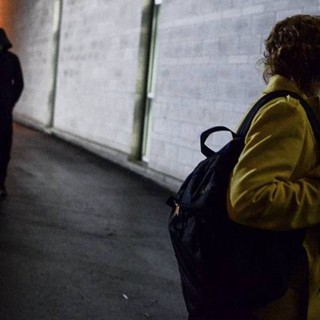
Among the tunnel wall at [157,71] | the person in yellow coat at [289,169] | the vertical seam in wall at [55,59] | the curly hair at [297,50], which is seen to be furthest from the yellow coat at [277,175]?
the vertical seam in wall at [55,59]

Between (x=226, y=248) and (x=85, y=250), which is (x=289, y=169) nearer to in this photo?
(x=226, y=248)

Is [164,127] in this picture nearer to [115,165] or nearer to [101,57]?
[115,165]

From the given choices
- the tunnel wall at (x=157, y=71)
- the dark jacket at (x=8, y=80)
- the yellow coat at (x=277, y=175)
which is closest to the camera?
the yellow coat at (x=277, y=175)

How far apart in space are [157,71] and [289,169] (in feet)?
28.1

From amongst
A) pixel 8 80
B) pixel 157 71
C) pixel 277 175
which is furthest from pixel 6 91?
pixel 277 175

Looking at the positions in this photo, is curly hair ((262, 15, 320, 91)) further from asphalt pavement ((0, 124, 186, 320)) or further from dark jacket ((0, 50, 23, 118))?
dark jacket ((0, 50, 23, 118))

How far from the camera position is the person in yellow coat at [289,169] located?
1920 mm

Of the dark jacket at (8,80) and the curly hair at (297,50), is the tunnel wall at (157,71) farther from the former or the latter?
the dark jacket at (8,80)

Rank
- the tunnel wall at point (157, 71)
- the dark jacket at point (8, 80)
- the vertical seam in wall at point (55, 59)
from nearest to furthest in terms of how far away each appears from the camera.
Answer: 1. the dark jacket at point (8, 80)
2. the tunnel wall at point (157, 71)
3. the vertical seam in wall at point (55, 59)

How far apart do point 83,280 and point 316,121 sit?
332cm

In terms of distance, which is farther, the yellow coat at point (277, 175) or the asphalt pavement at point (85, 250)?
the asphalt pavement at point (85, 250)

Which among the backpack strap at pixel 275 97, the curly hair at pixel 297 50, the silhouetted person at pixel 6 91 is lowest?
the silhouetted person at pixel 6 91

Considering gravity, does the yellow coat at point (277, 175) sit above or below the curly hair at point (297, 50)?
below

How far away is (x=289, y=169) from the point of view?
1.93 m
